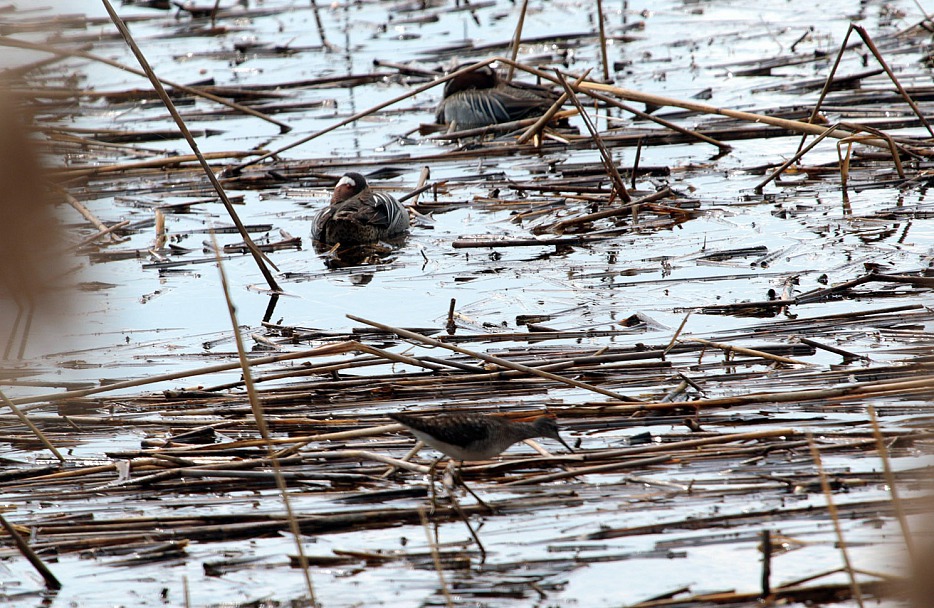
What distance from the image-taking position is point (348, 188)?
889cm

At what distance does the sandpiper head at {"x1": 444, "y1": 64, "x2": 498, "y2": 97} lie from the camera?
12273 millimetres

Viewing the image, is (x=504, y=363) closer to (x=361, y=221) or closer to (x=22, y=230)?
(x=22, y=230)

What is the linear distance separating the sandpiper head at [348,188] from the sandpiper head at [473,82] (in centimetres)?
330

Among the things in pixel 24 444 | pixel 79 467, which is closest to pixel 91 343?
pixel 24 444

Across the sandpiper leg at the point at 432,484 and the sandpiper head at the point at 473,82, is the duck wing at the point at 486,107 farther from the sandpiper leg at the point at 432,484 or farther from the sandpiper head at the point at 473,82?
the sandpiper leg at the point at 432,484

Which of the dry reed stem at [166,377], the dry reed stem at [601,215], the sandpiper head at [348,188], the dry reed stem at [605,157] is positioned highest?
the sandpiper head at [348,188]

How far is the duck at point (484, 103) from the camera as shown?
11.9m

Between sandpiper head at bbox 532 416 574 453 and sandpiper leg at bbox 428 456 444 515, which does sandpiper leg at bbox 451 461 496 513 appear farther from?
sandpiper head at bbox 532 416 574 453

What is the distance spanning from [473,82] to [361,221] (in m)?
4.85

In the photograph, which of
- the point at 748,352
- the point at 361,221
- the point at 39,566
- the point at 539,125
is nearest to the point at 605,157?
the point at 361,221

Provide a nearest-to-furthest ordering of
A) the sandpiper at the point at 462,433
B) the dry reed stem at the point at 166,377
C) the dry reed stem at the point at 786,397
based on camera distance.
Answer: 1. the sandpiper at the point at 462,433
2. the dry reed stem at the point at 786,397
3. the dry reed stem at the point at 166,377

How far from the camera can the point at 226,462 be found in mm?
4004

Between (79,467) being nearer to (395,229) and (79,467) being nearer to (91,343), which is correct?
(91,343)

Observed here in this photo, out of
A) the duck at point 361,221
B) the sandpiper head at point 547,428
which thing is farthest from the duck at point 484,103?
the sandpiper head at point 547,428
